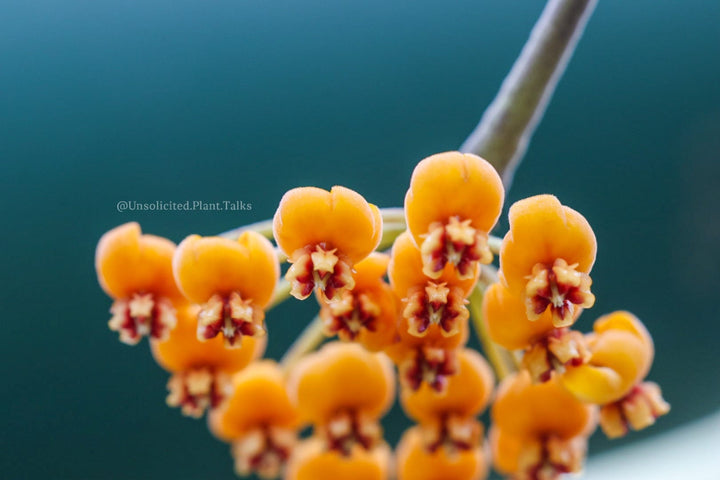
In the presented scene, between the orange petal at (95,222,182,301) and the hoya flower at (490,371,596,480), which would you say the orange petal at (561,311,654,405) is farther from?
the orange petal at (95,222,182,301)

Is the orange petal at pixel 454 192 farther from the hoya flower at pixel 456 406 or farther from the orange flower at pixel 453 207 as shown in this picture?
the hoya flower at pixel 456 406

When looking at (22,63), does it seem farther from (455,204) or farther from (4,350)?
(455,204)

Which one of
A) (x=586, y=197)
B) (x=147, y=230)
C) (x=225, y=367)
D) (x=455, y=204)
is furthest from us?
(x=586, y=197)

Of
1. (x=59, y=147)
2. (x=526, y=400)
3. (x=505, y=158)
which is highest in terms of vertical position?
(x=59, y=147)

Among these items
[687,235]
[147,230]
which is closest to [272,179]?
[147,230]

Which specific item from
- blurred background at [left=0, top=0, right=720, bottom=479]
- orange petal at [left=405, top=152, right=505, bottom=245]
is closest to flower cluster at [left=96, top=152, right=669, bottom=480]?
orange petal at [left=405, top=152, right=505, bottom=245]

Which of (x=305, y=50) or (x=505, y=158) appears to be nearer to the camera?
(x=505, y=158)
